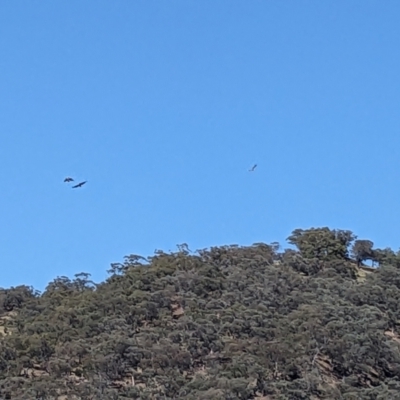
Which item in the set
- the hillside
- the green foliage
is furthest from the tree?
the hillside

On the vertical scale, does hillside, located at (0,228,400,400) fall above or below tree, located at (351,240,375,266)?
below

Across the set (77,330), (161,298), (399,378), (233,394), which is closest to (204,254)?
(161,298)

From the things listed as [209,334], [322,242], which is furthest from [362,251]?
[209,334]

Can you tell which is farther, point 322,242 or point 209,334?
point 322,242

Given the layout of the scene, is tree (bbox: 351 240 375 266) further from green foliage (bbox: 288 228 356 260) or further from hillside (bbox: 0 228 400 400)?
hillside (bbox: 0 228 400 400)

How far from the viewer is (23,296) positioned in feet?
281

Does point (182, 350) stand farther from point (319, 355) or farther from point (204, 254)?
point (204, 254)

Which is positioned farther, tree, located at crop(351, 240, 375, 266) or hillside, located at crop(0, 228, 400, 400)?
tree, located at crop(351, 240, 375, 266)

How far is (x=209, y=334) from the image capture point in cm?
6656

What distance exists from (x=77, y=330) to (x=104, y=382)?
33.8 ft

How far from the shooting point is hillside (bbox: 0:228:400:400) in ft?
194

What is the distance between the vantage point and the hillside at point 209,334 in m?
59.2

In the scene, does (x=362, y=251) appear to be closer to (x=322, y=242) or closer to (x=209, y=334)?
(x=322, y=242)

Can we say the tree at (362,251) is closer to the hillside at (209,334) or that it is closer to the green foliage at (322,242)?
the green foliage at (322,242)
